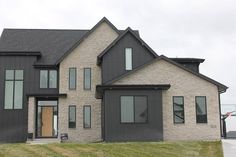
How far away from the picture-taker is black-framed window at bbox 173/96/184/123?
3206 cm

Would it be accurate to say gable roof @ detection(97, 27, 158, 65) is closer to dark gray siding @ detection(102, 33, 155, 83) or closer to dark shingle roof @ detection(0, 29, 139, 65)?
dark gray siding @ detection(102, 33, 155, 83)

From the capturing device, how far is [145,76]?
1271 inches

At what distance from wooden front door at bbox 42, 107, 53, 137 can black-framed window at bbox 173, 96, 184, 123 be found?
11.0 m

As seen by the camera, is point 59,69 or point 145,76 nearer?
point 145,76

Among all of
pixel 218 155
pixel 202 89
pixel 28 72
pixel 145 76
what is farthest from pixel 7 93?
pixel 218 155

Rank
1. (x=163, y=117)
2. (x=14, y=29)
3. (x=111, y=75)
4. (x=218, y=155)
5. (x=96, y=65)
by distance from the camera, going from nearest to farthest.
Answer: (x=218, y=155), (x=163, y=117), (x=111, y=75), (x=96, y=65), (x=14, y=29)

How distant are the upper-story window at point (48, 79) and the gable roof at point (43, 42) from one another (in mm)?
714

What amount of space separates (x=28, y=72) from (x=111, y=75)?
7.46 metres

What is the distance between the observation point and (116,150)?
23.9 meters

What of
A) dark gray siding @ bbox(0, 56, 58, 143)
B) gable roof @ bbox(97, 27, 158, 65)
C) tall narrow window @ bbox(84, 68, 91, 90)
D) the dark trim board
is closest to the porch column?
dark gray siding @ bbox(0, 56, 58, 143)

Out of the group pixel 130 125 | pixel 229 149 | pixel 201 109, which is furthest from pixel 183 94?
pixel 229 149

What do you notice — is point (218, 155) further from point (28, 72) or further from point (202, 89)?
point (28, 72)

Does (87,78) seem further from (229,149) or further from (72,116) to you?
(229,149)

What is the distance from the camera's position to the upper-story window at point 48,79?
127 feet
